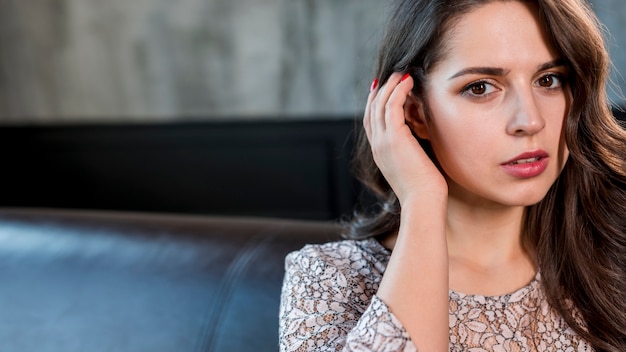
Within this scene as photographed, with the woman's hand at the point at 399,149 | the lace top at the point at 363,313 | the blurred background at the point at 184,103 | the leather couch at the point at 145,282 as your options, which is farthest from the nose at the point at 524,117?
the blurred background at the point at 184,103

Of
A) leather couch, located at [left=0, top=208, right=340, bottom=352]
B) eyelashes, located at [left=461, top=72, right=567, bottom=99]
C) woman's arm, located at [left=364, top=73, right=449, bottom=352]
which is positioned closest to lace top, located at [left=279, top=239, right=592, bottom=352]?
woman's arm, located at [left=364, top=73, right=449, bottom=352]

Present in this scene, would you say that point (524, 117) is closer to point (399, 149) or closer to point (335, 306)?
point (399, 149)

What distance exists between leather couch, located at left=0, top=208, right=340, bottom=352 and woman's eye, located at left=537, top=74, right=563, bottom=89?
0.51 meters

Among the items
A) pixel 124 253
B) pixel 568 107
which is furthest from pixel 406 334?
pixel 124 253

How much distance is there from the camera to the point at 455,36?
1249 mm

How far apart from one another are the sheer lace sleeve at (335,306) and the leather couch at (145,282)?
7.0 inches

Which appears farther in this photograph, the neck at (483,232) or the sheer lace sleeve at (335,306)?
the neck at (483,232)

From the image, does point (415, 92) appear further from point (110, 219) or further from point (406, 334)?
point (110, 219)

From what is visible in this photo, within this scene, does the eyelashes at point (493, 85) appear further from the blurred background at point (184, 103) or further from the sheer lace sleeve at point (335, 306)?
the blurred background at point (184, 103)

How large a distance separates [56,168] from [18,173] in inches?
7.0

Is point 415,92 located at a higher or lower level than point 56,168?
higher

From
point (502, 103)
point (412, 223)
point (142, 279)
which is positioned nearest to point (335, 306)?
point (412, 223)

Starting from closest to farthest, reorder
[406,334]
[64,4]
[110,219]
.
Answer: [406,334] < [110,219] < [64,4]

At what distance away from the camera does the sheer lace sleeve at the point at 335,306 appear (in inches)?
44.6
